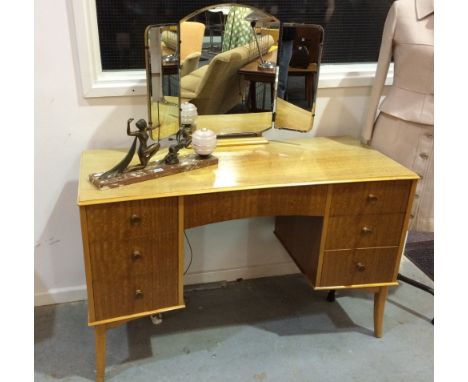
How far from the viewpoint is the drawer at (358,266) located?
1.61m

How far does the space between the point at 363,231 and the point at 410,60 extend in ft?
2.13

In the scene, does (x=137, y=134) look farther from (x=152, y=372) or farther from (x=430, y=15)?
(x=430, y=15)

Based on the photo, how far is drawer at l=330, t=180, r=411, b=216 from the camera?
1494 millimetres

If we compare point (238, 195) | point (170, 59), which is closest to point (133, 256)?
point (238, 195)

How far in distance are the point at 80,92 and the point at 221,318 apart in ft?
3.51

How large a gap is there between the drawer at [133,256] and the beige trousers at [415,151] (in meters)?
0.93

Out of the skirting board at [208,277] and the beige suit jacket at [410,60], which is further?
the skirting board at [208,277]

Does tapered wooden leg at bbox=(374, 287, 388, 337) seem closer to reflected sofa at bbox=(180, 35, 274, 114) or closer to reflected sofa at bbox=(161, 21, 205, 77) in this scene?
reflected sofa at bbox=(180, 35, 274, 114)

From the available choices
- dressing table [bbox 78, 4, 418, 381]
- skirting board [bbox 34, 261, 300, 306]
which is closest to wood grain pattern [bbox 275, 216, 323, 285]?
dressing table [bbox 78, 4, 418, 381]

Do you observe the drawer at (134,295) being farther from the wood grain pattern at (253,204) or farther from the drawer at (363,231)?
the drawer at (363,231)

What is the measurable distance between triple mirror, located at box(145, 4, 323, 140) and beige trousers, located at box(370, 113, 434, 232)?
0.97 feet

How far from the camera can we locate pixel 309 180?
1445 mm

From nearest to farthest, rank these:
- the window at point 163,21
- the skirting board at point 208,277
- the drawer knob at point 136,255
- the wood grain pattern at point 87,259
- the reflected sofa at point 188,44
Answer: the wood grain pattern at point 87,259
the drawer knob at point 136,255
the reflected sofa at point 188,44
the window at point 163,21
the skirting board at point 208,277

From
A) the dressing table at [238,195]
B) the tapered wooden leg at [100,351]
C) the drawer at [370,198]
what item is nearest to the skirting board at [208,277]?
the dressing table at [238,195]
